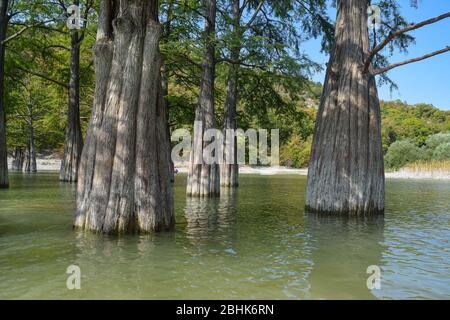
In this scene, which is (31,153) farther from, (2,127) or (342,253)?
(342,253)

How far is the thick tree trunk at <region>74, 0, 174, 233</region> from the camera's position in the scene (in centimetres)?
773

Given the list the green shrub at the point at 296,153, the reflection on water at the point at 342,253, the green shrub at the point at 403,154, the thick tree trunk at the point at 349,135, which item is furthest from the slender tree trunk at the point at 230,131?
the green shrub at the point at 296,153

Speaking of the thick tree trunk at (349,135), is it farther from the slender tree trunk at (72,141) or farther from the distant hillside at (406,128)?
the distant hillside at (406,128)

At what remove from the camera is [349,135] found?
11219 mm

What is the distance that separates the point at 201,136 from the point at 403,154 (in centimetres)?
4467

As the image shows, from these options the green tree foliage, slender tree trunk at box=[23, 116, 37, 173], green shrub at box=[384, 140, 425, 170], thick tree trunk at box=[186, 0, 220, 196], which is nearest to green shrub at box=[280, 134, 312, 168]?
green shrub at box=[384, 140, 425, 170]

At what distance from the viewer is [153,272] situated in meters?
5.35

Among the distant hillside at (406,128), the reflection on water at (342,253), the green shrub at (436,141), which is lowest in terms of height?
the reflection on water at (342,253)

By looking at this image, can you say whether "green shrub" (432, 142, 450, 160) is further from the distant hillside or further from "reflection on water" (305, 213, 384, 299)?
"reflection on water" (305, 213, 384, 299)

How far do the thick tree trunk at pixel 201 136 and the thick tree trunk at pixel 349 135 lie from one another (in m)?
4.83

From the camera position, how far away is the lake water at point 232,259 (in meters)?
4.67

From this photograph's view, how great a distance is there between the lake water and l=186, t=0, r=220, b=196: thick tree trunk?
546cm

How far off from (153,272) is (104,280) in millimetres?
616
